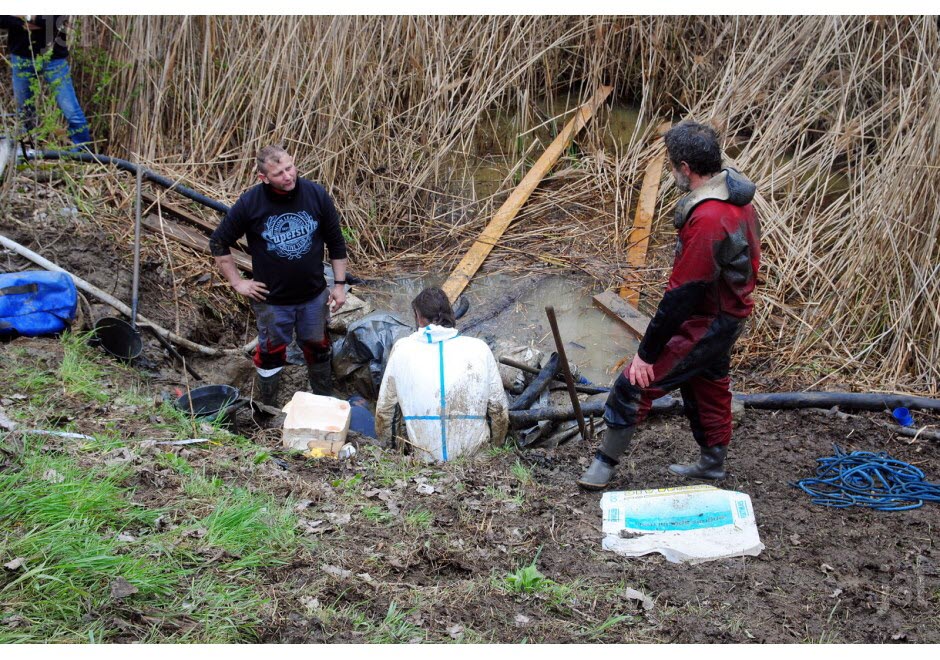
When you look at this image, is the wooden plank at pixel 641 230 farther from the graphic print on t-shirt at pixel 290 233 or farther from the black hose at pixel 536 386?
the graphic print on t-shirt at pixel 290 233

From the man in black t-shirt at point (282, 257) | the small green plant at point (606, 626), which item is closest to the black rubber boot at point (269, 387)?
the man in black t-shirt at point (282, 257)

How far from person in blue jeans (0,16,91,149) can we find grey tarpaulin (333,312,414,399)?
3.13 meters

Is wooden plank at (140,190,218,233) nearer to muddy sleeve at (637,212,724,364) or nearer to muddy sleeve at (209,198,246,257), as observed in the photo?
muddy sleeve at (209,198,246,257)

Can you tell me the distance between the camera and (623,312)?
6875 mm

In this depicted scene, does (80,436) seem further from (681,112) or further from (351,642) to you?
(681,112)

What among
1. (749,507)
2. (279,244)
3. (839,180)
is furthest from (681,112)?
(749,507)

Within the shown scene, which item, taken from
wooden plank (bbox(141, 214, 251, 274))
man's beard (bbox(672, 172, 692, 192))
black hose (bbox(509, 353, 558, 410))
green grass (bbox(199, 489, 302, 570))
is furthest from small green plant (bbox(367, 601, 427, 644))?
wooden plank (bbox(141, 214, 251, 274))

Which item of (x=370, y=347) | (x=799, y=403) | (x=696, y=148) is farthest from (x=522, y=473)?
(x=370, y=347)

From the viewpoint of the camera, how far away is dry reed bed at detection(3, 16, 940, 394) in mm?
7520

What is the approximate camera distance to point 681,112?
343 inches

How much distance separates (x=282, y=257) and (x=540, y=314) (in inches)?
94.1

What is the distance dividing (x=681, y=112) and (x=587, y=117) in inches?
38.5

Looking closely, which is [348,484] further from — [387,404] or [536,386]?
[536,386]

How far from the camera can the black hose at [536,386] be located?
18.9 feet
